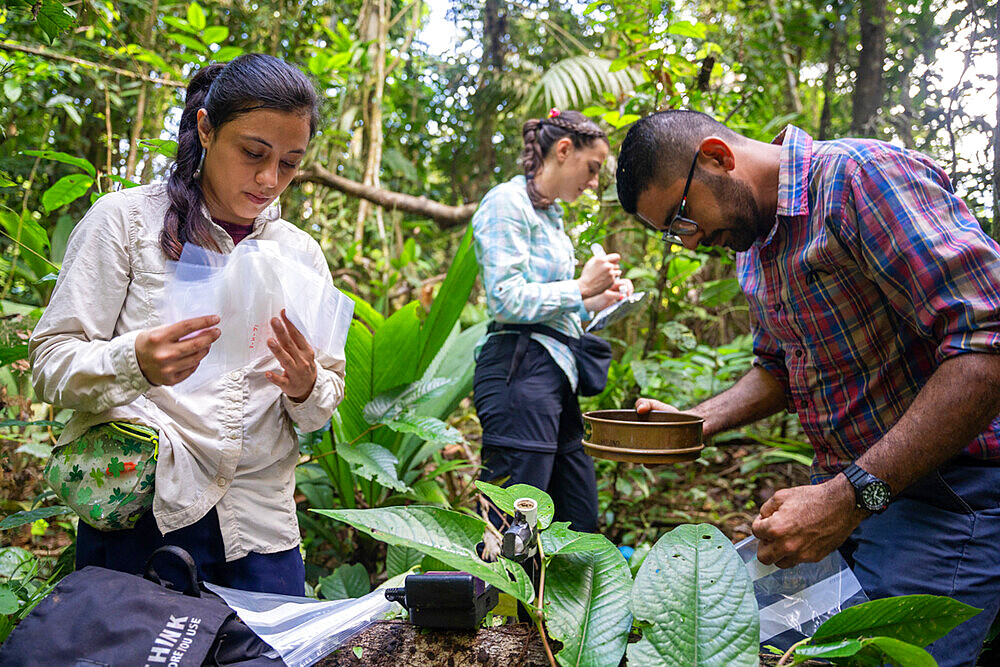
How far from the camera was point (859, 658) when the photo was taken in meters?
0.79

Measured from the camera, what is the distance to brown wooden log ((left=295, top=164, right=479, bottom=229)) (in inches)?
159

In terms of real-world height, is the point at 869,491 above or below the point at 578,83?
below

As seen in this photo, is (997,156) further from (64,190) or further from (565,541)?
(64,190)

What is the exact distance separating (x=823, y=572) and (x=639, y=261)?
3063 millimetres

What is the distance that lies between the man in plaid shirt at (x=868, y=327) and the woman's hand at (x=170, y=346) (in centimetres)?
100

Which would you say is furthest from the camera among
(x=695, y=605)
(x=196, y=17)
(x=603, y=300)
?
Result: (x=196, y=17)

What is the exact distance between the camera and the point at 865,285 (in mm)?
1350

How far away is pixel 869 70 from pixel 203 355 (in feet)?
9.40

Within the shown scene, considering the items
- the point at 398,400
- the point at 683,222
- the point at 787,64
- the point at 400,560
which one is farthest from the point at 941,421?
the point at 787,64

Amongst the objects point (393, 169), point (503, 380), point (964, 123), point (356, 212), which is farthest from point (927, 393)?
point (393, 169)

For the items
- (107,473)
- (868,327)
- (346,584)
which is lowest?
(346,584)

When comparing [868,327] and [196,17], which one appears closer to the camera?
[868,327]

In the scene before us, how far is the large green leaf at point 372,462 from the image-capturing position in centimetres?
199

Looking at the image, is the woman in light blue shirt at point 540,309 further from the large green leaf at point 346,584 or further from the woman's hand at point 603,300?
the large green leaf at point 346,584
